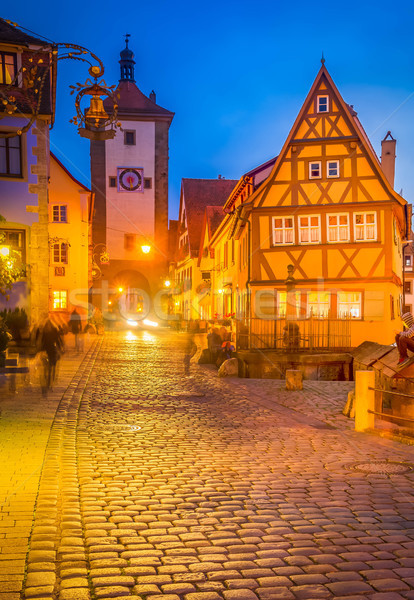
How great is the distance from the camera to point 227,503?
20.1 ft

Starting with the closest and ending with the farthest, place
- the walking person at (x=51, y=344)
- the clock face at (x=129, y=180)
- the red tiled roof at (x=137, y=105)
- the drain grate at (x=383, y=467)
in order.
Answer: the drain grate at (x=383, y=467) < the walking person at (x=51, y=344) < the red tiled roof at (x=137, y=105) < the clock face at (x=129, y=180)

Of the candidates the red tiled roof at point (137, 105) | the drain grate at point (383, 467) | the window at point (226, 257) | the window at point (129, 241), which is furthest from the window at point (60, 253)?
the drain grate at point (383, 467)

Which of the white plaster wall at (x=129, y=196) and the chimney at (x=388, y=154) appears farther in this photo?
the white plaster wall at (x=129, y=196)

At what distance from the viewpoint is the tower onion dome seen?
61500 millimetres

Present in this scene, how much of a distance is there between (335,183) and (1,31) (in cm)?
1448

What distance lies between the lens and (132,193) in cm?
5553

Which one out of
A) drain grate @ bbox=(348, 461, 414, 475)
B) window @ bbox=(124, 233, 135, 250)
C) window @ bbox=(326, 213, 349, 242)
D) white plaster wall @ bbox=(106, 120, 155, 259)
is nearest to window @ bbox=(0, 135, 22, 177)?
window @ bbox=(326, 213, 349, 242)

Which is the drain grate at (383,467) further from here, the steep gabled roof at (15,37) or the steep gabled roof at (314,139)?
the steep gabled roof at (314,139)

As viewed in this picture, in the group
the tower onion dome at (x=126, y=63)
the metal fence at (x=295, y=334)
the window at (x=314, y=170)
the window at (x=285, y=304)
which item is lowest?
the metal fence at (x=295, y=334)

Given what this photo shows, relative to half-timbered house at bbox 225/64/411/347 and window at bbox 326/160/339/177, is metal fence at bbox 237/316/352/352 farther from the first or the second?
window at bbox 326/160/339/177

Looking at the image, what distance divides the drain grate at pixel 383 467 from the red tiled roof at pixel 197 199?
43.2 m

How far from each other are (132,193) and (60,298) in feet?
67.7

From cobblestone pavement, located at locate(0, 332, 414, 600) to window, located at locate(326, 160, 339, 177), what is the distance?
17735 mm

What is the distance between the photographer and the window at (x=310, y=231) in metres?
27.5
